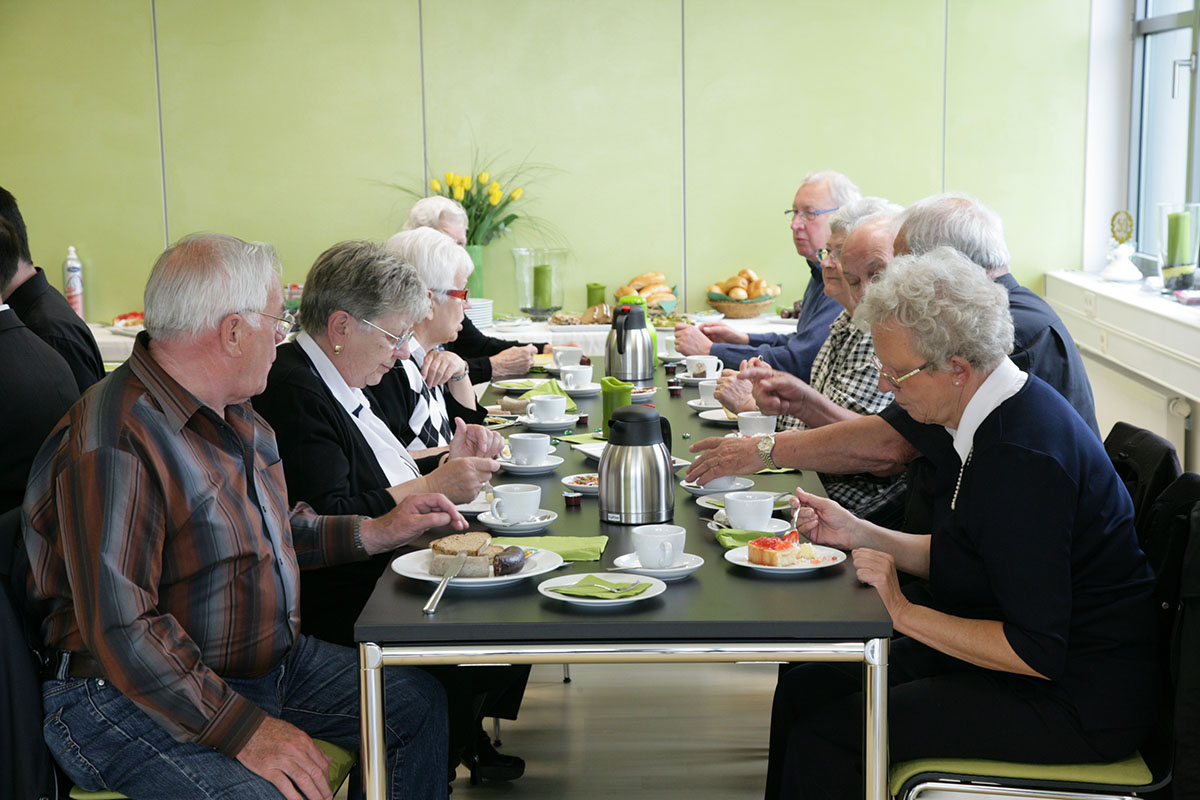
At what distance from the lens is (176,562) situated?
1678 millimetres

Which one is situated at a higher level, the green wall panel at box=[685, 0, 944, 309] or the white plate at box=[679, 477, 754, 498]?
the green wall panel at box=[685, 0, 944, 309]

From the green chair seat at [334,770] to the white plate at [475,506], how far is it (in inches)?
18.8

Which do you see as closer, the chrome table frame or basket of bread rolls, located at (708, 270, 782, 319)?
the chrome table frame

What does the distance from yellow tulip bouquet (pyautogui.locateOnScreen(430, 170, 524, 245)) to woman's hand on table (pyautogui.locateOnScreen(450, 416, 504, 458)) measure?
313cm

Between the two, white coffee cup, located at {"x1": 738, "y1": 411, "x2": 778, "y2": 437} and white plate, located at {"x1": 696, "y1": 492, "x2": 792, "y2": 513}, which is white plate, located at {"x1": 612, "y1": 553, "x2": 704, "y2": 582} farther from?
white coffee cup, located at {"x1": 738, "y1": 411, "x2": 778, "y2": 437}

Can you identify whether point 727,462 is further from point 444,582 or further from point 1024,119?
point 1024,119

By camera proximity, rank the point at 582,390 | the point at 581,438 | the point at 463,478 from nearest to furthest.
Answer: the point at 463,478, the point at 581,438, the point at 582,390

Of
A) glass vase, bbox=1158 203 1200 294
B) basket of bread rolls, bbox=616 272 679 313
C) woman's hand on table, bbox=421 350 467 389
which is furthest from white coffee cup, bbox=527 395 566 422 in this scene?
glass vase, bbox=1158 203 1200 294

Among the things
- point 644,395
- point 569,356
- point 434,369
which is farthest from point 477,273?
point 434,369

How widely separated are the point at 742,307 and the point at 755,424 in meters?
2.71

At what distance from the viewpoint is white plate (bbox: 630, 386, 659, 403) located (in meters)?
3.53

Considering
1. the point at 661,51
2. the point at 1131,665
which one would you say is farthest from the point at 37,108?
the point at 1131,665

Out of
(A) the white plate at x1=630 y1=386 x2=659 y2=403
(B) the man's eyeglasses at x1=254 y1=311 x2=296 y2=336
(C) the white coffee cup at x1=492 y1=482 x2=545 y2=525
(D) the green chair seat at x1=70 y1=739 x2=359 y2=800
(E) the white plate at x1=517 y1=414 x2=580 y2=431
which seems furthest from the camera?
(A) the white plate at x1=630 y1=386 x2=659 y2=403

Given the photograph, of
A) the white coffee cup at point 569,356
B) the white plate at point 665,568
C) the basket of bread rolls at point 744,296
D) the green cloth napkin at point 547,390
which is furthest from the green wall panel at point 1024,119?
the white plate at point 665,568
